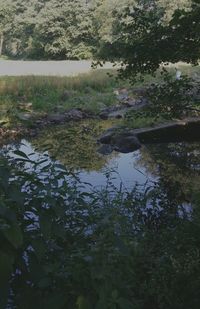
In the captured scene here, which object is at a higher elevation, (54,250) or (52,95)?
(54,250)

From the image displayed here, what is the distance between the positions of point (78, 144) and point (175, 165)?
11.6 feet

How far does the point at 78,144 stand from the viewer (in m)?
13.1

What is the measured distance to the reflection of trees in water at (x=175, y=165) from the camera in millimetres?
8577

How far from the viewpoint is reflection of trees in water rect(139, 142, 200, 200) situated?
28.1 ft

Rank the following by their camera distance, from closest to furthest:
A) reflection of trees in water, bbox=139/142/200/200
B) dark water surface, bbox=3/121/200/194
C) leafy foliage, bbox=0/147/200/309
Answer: leafy foliage, bbox=0/147/200/309, reflection of trees in water, bbox=139/142/200/200, dark water surface, bbox=3/121/200/194

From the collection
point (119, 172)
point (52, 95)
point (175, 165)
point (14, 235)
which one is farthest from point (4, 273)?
point (52, 95)

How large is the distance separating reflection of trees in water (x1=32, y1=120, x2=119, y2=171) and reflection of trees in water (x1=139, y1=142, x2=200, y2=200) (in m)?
1.31

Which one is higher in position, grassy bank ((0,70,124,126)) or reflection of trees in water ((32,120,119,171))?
grassy bank ((0,70,124,126))

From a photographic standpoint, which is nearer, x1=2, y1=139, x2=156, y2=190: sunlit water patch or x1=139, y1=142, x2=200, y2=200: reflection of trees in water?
x1=139, y1=142, x2=200, y2=200: reflection of trees in water

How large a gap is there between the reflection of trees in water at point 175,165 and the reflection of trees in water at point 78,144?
1307mm

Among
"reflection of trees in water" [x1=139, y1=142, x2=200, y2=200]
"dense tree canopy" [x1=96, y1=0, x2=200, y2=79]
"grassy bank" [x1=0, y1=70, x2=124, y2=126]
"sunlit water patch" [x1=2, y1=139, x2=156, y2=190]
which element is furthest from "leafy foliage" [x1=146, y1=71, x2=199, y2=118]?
"grassy bank" [x1=0, y1=70, x2=124, y2=126]

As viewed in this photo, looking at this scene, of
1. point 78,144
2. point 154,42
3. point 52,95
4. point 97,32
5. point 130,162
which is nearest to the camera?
point 154,42

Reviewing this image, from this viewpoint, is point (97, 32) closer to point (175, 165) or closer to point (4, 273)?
point (175, 165)

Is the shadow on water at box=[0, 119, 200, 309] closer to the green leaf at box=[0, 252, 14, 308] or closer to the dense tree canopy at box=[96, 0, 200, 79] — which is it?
the green leaf at box=[0, 252, 14, 308]
